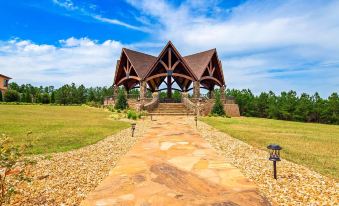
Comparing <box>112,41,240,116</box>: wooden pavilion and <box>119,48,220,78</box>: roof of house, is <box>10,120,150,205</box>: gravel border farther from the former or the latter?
<box>119,48,220,78</box>: roof of house

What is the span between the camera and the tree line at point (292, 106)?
42156mm

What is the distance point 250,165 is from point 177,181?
2467mm

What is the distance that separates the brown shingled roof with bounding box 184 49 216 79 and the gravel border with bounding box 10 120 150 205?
79.3 feet

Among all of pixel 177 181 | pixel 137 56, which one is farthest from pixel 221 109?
pixel 177 181

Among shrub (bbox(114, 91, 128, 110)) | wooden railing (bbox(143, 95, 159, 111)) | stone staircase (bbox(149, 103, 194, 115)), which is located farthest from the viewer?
shrub (bbox(114, 91, 128, 110))

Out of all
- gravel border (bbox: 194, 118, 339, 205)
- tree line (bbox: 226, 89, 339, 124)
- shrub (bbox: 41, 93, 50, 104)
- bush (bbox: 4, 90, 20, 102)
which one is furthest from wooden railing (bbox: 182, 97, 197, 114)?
shrub (bbox: 41, 93, 50, 104)

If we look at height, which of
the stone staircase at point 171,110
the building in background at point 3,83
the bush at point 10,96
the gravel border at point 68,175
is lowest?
the gravel border at point 68,175

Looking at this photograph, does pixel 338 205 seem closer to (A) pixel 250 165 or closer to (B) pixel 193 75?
Result: (A) pixel 250 165

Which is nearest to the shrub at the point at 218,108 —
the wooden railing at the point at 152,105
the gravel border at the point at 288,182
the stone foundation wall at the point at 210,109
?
the stone foundation wall at the point at 210,109

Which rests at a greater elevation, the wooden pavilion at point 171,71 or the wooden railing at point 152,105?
the wooden pavilion at point 171,71

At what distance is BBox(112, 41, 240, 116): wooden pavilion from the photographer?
1176 inches

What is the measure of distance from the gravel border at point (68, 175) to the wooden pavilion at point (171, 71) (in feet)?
56.1

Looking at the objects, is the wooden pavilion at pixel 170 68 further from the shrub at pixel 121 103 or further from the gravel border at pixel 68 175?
the gravel border at pixel 68 175

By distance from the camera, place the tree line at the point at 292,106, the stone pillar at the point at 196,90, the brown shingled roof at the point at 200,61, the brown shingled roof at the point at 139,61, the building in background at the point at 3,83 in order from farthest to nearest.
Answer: the building in background at the point at 3,83 → the tree line at the point at 292,106 → the brown shingled roof at the point at 139,61 → the brown shingled roof at the point at 200,61 → the stone pillar at the point at 196,90
